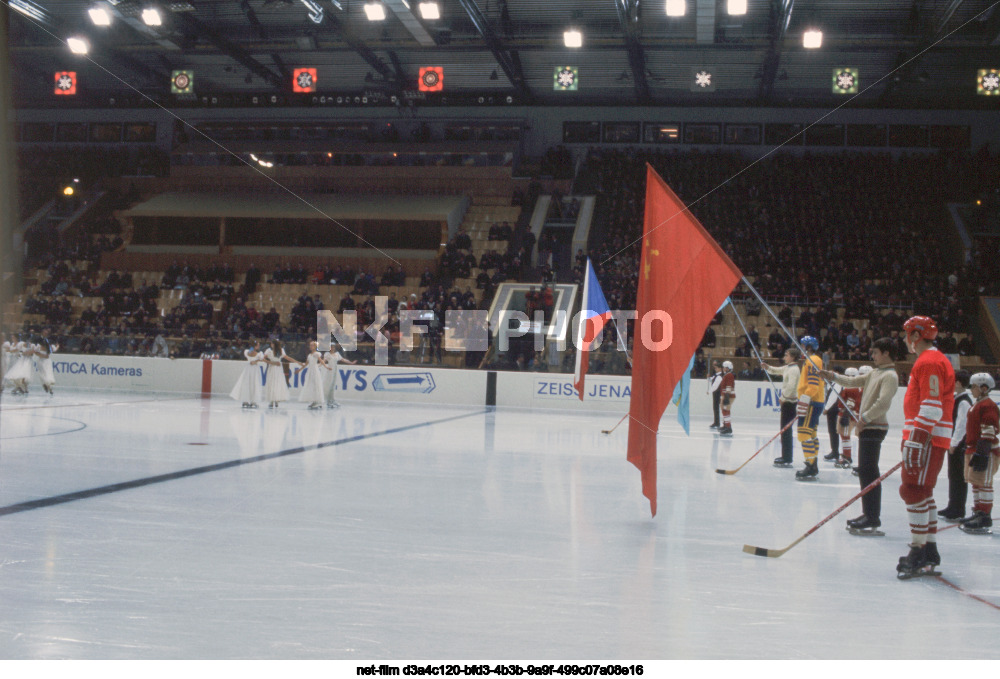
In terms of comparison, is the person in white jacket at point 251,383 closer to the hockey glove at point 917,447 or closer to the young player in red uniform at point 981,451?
the young player in red uniform at point 981,451

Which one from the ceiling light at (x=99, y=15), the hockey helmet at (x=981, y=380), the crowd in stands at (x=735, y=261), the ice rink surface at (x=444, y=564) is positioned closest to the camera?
the ice rink surface at (x=444, y=564)

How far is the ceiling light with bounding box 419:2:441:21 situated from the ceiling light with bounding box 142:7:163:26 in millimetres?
9619

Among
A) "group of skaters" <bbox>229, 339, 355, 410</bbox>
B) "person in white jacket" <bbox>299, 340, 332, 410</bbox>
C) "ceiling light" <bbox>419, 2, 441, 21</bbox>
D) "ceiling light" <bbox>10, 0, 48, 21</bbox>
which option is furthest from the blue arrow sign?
"ceiling light" <bbox>10, 0, 48, 21</bbox>

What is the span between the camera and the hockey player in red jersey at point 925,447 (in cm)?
566

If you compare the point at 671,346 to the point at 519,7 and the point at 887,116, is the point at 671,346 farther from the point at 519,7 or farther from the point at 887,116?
the point at 887,116

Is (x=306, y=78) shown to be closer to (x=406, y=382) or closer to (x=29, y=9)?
(x=406, y=382)

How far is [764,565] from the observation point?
593 cm

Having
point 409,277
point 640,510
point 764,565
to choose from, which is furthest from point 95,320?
point 764,565

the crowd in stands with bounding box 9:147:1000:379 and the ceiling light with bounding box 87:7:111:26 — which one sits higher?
the ceiling light with bounding box 87:7:111:26

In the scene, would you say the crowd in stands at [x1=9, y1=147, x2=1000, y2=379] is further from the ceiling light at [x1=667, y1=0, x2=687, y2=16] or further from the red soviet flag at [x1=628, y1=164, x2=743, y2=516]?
the red soviet flag at [x1=628, y1=164, x2=743, y2=516]

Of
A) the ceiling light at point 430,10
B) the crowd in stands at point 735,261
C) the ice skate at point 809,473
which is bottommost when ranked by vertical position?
the ice skate at point 809,473

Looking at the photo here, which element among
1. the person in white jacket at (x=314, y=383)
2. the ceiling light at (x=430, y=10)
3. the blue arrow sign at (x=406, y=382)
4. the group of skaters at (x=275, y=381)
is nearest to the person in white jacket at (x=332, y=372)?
the group of skaters at (x=275, y=381)

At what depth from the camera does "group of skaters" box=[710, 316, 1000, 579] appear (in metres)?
5.70

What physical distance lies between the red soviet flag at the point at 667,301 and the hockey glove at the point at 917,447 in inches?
76.5
